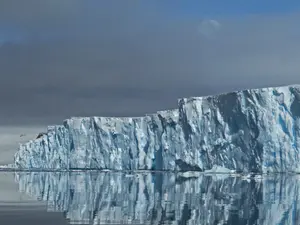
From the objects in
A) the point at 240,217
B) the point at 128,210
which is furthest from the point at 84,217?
the point at 240,217

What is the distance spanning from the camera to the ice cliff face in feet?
129

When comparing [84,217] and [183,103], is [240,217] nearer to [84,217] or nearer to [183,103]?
[84,217]

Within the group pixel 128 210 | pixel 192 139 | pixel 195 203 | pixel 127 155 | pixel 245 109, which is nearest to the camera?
pixel 128 210

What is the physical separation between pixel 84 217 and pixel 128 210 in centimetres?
207

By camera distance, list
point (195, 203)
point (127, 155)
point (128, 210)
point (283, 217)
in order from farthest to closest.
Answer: point (127, 155), point (195, 203), point (128, 210), point (283, 217)

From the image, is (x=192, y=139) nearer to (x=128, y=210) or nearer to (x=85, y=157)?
(x=85, y=157)

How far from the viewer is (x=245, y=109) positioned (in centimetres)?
3984

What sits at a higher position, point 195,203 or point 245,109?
point 245,109

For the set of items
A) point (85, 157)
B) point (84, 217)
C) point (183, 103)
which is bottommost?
point (84, 217)

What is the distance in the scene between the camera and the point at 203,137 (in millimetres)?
43250

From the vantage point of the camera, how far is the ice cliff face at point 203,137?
3934cm

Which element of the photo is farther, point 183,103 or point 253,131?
point 183,103

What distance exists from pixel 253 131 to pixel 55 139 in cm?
2665

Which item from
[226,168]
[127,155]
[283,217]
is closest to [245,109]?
[226,168]
